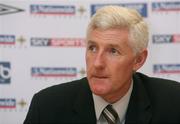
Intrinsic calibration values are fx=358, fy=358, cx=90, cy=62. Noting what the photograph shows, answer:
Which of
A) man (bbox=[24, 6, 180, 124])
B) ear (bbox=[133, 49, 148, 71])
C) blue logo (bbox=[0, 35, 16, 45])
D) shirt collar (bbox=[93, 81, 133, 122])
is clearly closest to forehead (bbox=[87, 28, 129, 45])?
man (bbox=[24, 6, 180, 124])

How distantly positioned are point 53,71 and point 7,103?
1.16 ft

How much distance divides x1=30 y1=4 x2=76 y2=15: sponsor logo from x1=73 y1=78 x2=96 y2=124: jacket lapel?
2.76 feet

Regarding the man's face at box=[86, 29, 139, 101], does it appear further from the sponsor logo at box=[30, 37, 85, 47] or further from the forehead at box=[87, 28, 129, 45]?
Result: the sponsor logo at box=[30, 37, 85, 47]

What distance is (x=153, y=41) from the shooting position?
7.27 feet

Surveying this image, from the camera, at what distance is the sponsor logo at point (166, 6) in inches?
87.0

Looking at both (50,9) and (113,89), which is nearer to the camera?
(113,89)

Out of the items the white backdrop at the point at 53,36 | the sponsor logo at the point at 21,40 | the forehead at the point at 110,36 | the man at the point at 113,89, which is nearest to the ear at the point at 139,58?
the man at the point at 113,89

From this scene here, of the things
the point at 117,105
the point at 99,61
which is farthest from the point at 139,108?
the point at 99,61

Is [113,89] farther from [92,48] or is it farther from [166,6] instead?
[166,6]

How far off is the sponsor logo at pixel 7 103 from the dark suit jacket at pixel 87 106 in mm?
781

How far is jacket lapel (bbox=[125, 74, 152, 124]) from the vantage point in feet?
4.60

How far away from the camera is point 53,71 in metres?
2.24

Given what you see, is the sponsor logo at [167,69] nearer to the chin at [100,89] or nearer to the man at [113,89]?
the man at [113,89]

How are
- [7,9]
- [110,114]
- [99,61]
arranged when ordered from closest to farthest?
[99,61] → [110,114] → [7,9]
